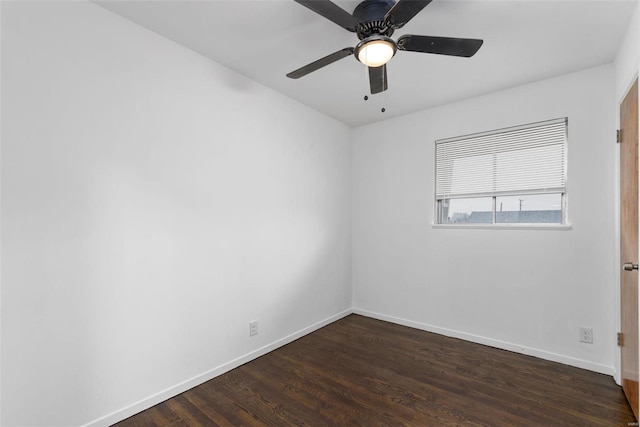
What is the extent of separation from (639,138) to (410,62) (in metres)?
1.55

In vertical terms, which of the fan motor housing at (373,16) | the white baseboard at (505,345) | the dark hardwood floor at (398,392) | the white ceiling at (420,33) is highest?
the white ceiling at (420,33)

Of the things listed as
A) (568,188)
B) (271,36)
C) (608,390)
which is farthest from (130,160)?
(608,390)

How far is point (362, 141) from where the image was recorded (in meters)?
4.01

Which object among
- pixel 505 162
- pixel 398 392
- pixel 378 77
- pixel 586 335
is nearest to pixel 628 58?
pixel 505 162

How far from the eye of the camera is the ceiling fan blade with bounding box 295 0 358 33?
1.46m

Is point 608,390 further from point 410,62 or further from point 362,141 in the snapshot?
point 362,141

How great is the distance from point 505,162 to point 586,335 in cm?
165

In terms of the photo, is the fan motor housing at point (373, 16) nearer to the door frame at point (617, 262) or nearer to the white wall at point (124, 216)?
the white wall at point (124, 216)

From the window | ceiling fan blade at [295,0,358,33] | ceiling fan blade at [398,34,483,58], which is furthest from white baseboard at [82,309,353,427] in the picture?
ceiling fan blade at [398,34,483,58]

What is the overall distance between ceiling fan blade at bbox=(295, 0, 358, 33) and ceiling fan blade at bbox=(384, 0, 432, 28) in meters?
0.19

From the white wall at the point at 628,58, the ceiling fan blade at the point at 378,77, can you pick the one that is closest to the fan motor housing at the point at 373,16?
the ceiling fan blade at the point at 378,77

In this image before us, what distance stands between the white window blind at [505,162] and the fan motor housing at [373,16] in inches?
75.8

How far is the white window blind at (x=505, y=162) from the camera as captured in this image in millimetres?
2756

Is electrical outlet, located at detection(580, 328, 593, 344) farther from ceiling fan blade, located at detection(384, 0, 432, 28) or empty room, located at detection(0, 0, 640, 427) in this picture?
ceiling fan blade, located at detection(384, 0, 432, 28)
